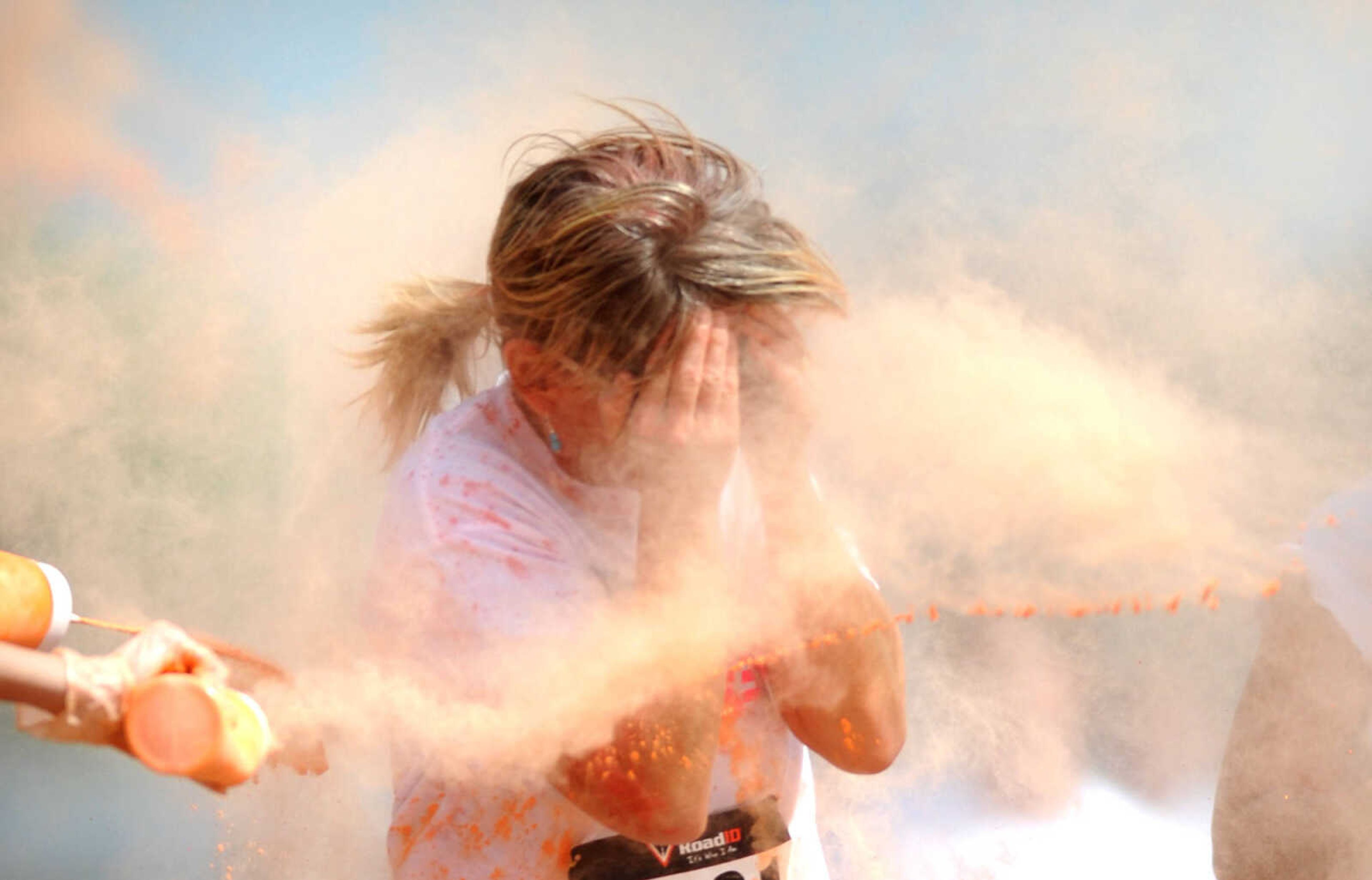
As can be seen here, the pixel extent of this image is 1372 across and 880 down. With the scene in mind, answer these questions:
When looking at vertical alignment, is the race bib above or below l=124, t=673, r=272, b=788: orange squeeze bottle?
above

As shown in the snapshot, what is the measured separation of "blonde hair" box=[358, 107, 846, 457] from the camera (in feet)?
2.96

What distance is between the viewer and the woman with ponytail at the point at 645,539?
2.87 ft

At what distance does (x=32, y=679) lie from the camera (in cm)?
59

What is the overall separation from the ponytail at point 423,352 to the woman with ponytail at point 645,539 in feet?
0.18

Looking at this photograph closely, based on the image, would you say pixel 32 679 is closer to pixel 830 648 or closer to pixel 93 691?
pixel 93 691

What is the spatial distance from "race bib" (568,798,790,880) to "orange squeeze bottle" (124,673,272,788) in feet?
1.29

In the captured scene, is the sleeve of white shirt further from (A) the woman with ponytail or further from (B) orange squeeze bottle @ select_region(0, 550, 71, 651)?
(B) orange squeeze bottle @ select_region(0, 550, 71, 651)

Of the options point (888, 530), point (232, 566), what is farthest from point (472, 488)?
point (232, 566)

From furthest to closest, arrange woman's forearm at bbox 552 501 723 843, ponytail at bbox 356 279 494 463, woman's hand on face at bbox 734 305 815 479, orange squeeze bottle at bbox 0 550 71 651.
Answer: ponytail at bbox 356 279 494 463 → woman's hand on face at bbox 734 305 815 479 → woman's forearm at bbox 552 501 723 843 → orange squeeze bottle at bbox 0 550 71 651

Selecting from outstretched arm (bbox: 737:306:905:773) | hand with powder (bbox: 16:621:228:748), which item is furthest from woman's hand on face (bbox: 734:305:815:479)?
hand with powder (bbox: 16:621:228:748)

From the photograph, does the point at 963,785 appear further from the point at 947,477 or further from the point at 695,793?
the point at 695,793

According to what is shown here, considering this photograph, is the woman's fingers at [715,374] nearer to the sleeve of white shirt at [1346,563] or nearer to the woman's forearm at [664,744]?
the woman's forearm at [664,744]

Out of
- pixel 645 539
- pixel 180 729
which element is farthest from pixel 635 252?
pixel 180 729

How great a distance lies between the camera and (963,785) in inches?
65.7
